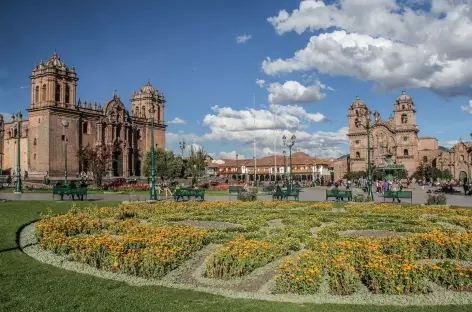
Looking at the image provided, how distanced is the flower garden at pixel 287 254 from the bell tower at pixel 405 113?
85752 mm

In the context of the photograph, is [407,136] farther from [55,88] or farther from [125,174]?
[55,88]

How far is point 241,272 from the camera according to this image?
8.99 meters

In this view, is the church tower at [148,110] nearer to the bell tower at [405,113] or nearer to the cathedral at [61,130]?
the cathedral at [61,130]

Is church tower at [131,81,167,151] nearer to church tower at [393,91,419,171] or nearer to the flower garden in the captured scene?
church tower at [393,91,419,171]

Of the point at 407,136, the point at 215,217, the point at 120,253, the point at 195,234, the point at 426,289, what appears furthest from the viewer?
the point at 407,136

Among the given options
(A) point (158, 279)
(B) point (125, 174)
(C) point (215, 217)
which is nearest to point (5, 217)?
(C) point (215, 217)

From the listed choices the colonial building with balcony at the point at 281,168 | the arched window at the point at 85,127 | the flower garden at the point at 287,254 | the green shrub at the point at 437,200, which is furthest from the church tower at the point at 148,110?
the flower garden at the point at 287,254

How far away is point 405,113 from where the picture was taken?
320 ft

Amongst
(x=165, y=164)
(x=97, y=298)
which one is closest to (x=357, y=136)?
(x=165, y=164)

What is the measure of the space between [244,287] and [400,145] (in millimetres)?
96599

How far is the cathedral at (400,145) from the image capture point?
95.6 meters

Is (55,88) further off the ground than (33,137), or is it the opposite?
(55,88)

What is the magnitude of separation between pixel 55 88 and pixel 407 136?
244ft

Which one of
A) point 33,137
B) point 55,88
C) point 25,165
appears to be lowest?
point 25,165
